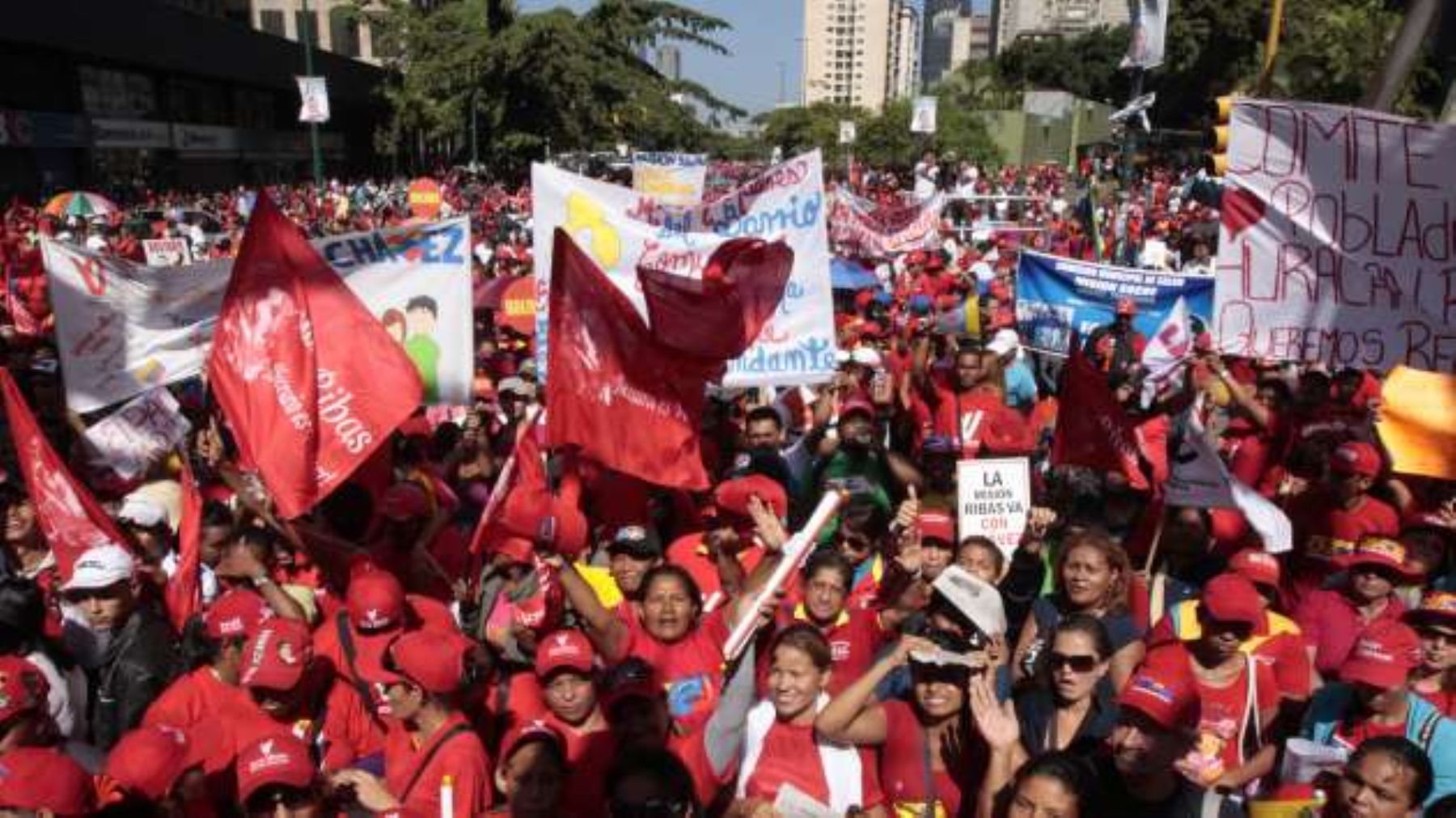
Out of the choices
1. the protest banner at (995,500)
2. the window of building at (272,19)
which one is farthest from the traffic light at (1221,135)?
the window of building at (272,19)

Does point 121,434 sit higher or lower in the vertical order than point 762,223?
lower

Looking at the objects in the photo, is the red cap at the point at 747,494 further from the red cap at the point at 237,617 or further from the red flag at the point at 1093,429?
the red cap at the point at 237,617

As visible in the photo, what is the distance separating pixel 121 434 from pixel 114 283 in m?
0.76

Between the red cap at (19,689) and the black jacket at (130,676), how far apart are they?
49 cm

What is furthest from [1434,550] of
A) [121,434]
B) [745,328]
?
[121,434]

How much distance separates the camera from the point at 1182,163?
4819 cm

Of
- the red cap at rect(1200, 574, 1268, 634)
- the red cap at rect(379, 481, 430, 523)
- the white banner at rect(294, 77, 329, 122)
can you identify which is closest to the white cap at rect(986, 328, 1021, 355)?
the red cap at rect(1200, 574, 1268, 634)

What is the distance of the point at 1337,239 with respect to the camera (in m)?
5.08

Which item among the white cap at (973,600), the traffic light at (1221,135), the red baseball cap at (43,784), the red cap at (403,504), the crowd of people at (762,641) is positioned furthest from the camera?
the traffic light at (1221,135)

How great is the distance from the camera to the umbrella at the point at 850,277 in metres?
12.6

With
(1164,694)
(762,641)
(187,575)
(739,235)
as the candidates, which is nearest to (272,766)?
Answer: (762,641)

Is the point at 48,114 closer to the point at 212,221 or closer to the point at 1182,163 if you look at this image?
the point at 212,221

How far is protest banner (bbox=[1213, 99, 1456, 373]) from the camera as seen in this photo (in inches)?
193

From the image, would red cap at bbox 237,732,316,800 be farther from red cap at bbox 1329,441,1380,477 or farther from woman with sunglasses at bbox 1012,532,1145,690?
red cap at bbox 1329,441,1380,477
